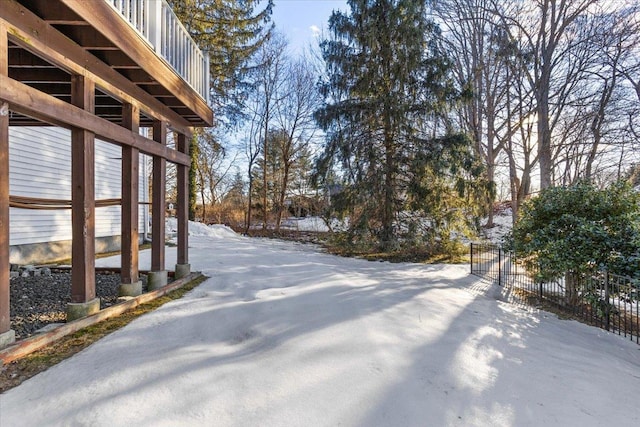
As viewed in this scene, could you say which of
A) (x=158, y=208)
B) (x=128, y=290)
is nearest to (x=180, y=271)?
(x=158, y=208)

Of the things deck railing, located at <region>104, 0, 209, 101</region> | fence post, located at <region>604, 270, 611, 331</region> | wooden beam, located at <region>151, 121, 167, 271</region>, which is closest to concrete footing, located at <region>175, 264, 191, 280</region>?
wooden beam, located at <region>151, 121, 167, 271</region>

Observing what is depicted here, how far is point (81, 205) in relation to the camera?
2.99 meters

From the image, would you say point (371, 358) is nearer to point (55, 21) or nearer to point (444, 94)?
point (55, 21)

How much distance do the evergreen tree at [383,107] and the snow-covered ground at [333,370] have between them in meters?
5.53

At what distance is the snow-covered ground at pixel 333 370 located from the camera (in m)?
1.94

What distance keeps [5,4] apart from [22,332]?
98.7 inches

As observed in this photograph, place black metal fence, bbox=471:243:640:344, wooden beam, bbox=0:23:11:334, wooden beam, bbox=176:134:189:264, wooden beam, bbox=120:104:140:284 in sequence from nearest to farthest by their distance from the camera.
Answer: wooden beam, bbox=0:23:11:334 < wooden beam, bbox=120:104:140:284 < black metal fence, bbox=471:243:640:344 < wooden beam, bbox=176:134:189:264

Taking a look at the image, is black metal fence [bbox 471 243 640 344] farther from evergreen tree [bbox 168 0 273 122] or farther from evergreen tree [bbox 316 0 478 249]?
evergreen tree [bbox 168 0 273 122]

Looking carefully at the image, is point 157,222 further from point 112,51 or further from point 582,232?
point 582,232

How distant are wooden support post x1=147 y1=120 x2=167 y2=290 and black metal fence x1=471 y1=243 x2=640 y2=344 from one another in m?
5.62

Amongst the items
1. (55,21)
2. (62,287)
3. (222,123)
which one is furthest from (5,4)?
(222,123)

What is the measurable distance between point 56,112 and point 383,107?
8.17 meters

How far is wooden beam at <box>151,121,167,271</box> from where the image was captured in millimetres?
4414

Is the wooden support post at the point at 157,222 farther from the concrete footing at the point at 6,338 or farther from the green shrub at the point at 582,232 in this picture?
the green shrub at the point at 582,232
